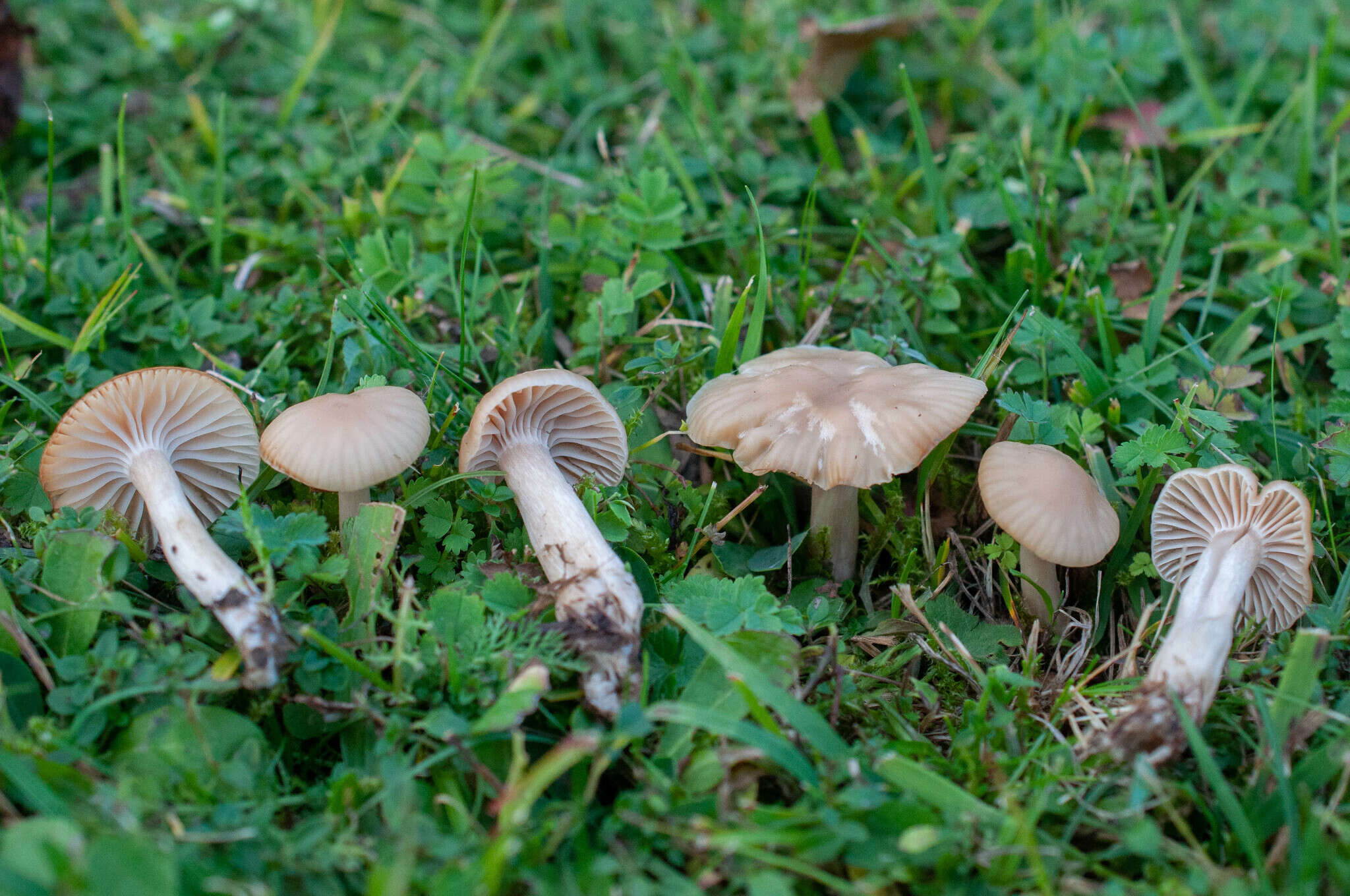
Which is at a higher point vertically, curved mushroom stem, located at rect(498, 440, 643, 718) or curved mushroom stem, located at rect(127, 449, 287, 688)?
curved mushroom stem, located at rect(127, 449, 287, 688)

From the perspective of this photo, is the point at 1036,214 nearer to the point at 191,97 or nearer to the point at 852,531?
the point at 852,531

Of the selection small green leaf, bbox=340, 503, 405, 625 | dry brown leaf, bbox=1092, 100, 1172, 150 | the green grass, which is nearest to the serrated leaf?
the green grass

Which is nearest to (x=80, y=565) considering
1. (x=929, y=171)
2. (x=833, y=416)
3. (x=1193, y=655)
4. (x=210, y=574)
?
(x=210, y=574)

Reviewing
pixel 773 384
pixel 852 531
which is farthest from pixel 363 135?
pixel 852 531

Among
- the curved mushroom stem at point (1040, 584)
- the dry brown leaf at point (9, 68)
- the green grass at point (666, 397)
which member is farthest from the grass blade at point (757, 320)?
the dry brown leaf at point (9, 68)

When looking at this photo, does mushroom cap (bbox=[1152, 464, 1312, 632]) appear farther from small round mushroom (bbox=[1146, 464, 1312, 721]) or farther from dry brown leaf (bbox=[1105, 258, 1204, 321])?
dry brown leaf (bbox=[1105, 258, 1204, 321])
